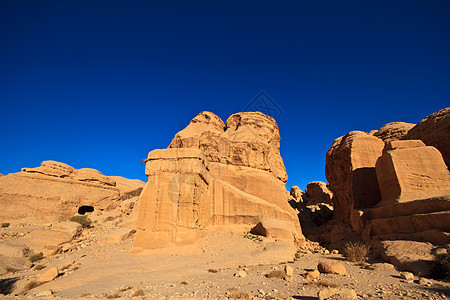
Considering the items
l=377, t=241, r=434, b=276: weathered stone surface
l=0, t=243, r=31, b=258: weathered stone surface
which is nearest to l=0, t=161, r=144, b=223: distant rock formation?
l=0, t=243, r=31, b=258: weathered stone surface

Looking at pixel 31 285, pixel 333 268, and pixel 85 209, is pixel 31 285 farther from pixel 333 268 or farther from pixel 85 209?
pixel 85 209

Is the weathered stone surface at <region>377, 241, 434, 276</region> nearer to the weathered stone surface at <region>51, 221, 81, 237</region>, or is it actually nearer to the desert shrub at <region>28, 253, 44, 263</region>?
the desert shrub at <region>28, 253, 44, 263</region>

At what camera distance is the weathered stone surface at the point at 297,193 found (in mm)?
49019

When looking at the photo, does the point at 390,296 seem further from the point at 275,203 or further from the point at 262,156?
the point at 262,156

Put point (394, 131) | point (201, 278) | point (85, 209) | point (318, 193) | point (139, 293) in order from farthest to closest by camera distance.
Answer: point (318, 193), point (85, 209), point (394, 131), point (201, 278), point (139, 293)

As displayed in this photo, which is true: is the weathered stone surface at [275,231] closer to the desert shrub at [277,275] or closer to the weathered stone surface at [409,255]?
the weathered stone surface at [409,255]

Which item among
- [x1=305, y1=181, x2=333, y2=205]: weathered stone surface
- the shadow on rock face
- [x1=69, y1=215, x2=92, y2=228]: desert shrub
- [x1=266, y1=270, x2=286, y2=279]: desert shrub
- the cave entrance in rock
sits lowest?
the shadow on rock face

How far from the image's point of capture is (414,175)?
14750mm

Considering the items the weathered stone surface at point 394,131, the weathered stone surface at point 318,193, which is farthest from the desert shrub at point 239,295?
the weathered stone surface at point 318,193

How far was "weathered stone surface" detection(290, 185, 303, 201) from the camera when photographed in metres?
49.0

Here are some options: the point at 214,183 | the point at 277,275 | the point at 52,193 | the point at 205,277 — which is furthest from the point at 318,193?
the point at 52,193

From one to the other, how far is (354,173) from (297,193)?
96.7 ft

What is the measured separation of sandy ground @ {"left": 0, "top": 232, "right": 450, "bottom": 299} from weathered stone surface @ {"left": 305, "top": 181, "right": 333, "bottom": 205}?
2643 centimetres

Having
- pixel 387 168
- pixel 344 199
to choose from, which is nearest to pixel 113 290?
pixel 387 168
